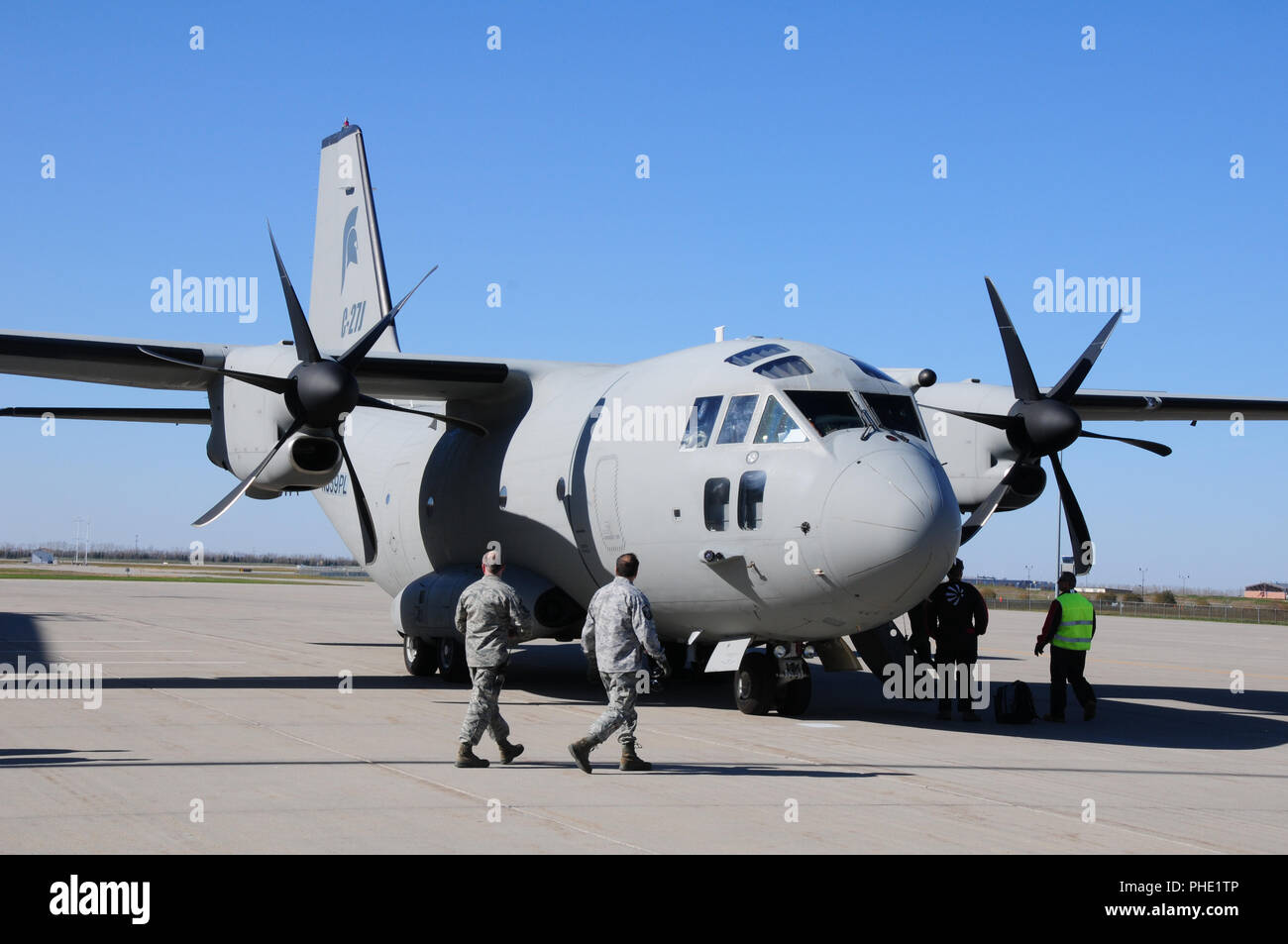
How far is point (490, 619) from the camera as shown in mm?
10430

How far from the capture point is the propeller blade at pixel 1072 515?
16.9 meters

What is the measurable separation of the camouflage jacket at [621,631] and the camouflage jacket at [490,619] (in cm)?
57

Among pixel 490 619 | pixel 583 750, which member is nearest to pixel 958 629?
pixel 583 750

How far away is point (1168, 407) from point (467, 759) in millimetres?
14239

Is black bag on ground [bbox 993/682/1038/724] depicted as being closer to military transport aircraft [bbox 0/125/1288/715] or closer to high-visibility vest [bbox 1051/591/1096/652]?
high-visibility vest [bbox 1051/591/1096/652]

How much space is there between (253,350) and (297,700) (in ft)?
16.2

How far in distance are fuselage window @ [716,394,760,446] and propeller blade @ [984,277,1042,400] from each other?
5.02 meters

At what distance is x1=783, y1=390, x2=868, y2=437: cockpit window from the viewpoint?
43.3 feet

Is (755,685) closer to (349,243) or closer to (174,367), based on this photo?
(174,367)

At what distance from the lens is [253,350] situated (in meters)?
17.0

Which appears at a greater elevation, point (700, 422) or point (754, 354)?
point (754, 354)

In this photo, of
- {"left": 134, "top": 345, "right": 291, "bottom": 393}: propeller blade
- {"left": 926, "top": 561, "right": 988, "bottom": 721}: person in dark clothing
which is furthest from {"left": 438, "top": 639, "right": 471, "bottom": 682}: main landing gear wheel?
{"left": 926, "top": 561, "right": 988, "bottom": 721}: person in dark clothing

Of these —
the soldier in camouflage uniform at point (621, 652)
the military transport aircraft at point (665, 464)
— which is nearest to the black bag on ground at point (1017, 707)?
the military transport aircraft at point (665, 464)
